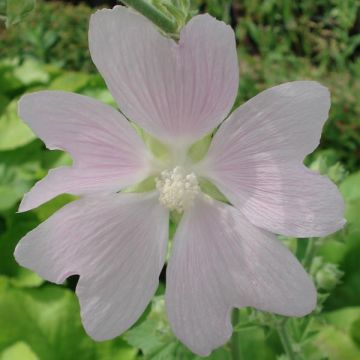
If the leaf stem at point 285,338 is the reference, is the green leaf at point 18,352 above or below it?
below

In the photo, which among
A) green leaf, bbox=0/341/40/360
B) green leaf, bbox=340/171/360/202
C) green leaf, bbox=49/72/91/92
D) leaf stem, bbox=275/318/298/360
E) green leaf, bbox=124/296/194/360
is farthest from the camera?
green leaf, bbox=49/72/91/92

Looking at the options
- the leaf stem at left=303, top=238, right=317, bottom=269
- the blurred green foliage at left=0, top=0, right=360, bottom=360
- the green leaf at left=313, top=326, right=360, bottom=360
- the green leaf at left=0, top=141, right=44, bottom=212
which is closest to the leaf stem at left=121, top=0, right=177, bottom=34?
the blurred green foliage at left=0, top=0, right=360, bottom=360

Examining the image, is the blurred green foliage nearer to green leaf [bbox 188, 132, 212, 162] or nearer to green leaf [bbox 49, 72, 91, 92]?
green leaf [bbox 49, 72, 91, 92]

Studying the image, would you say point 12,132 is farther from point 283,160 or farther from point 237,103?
point 283,160

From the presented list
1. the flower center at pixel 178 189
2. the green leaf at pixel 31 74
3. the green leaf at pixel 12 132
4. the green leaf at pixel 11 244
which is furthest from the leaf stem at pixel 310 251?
the green leaf at pixel 31 74

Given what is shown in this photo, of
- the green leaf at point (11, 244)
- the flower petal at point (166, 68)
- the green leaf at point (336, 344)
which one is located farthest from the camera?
the green leaf at point (11, 244)

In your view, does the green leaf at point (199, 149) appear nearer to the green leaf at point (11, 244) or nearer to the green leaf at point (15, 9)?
the green leaf at point (15, 9)

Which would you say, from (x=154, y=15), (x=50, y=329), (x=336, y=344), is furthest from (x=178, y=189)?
(x=50, y=329)
